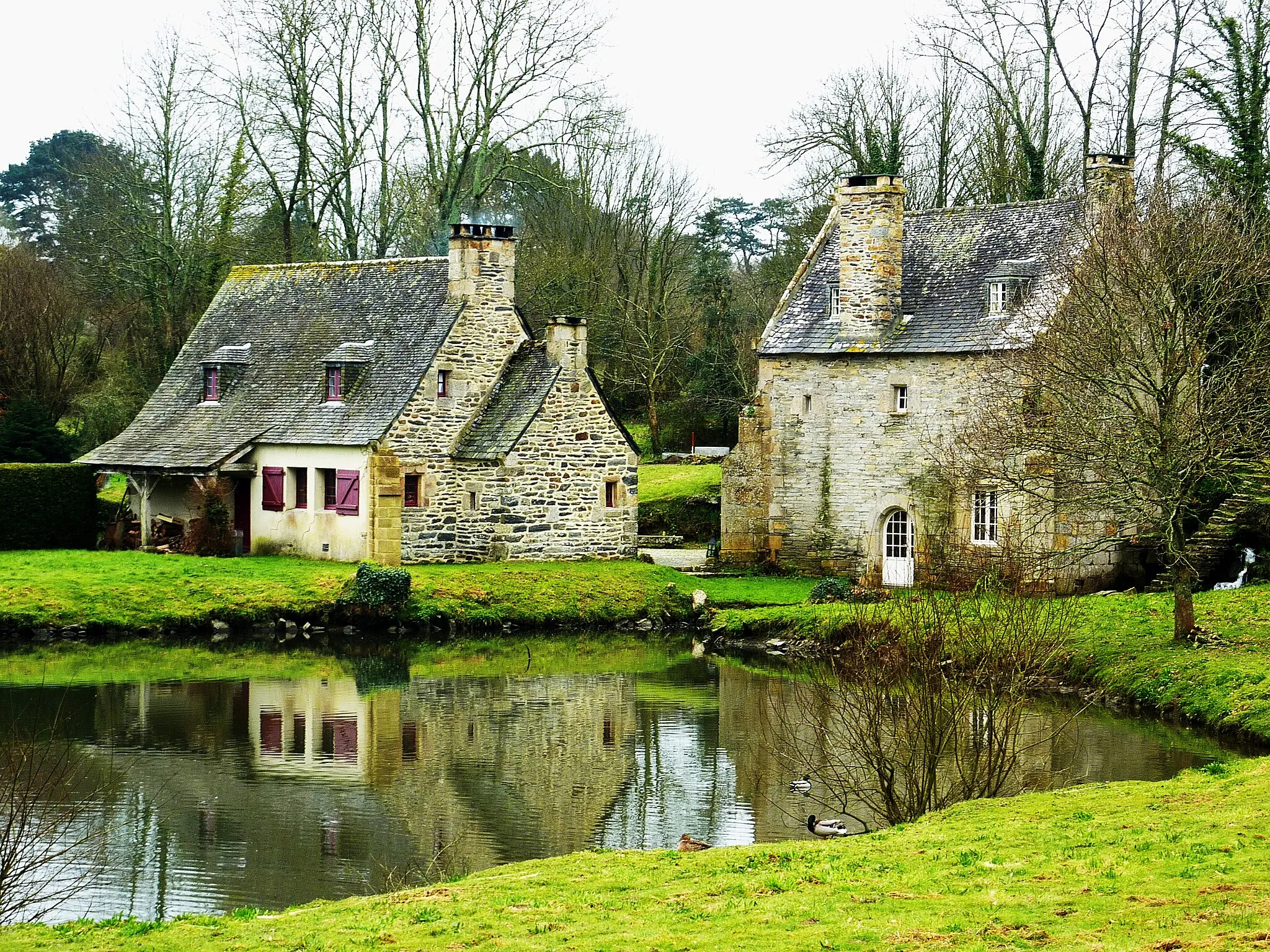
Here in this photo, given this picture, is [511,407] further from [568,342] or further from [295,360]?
[295,360]

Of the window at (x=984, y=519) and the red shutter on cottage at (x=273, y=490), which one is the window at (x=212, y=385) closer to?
the red shutter on cottage at (x=273, y=490)

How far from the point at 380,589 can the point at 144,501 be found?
8547 millimetres

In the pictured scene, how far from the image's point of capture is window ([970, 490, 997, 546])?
112ft

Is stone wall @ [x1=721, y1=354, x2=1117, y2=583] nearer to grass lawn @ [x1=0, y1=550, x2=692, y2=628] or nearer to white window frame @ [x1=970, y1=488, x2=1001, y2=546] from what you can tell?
white window frame @ [x1=970, y1=488, x2=1001, y2=546]

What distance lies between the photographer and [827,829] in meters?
16.6

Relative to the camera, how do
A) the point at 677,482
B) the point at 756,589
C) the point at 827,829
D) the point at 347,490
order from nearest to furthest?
the point at 827,829
the point at 756,589
the point at 347,490
the point at 677,482

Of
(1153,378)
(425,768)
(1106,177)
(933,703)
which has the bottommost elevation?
(425,768)

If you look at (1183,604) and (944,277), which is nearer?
(1183,604)

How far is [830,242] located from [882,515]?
277 inches

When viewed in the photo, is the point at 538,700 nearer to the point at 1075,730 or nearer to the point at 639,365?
the point at 1075,730

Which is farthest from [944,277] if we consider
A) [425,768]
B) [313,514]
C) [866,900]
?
[866,900]

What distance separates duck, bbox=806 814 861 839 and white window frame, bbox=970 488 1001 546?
59.4 feet

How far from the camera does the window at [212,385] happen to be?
128 feet

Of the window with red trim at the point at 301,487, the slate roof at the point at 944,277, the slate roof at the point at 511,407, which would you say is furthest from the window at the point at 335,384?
the slate roof at the point at 944,277
